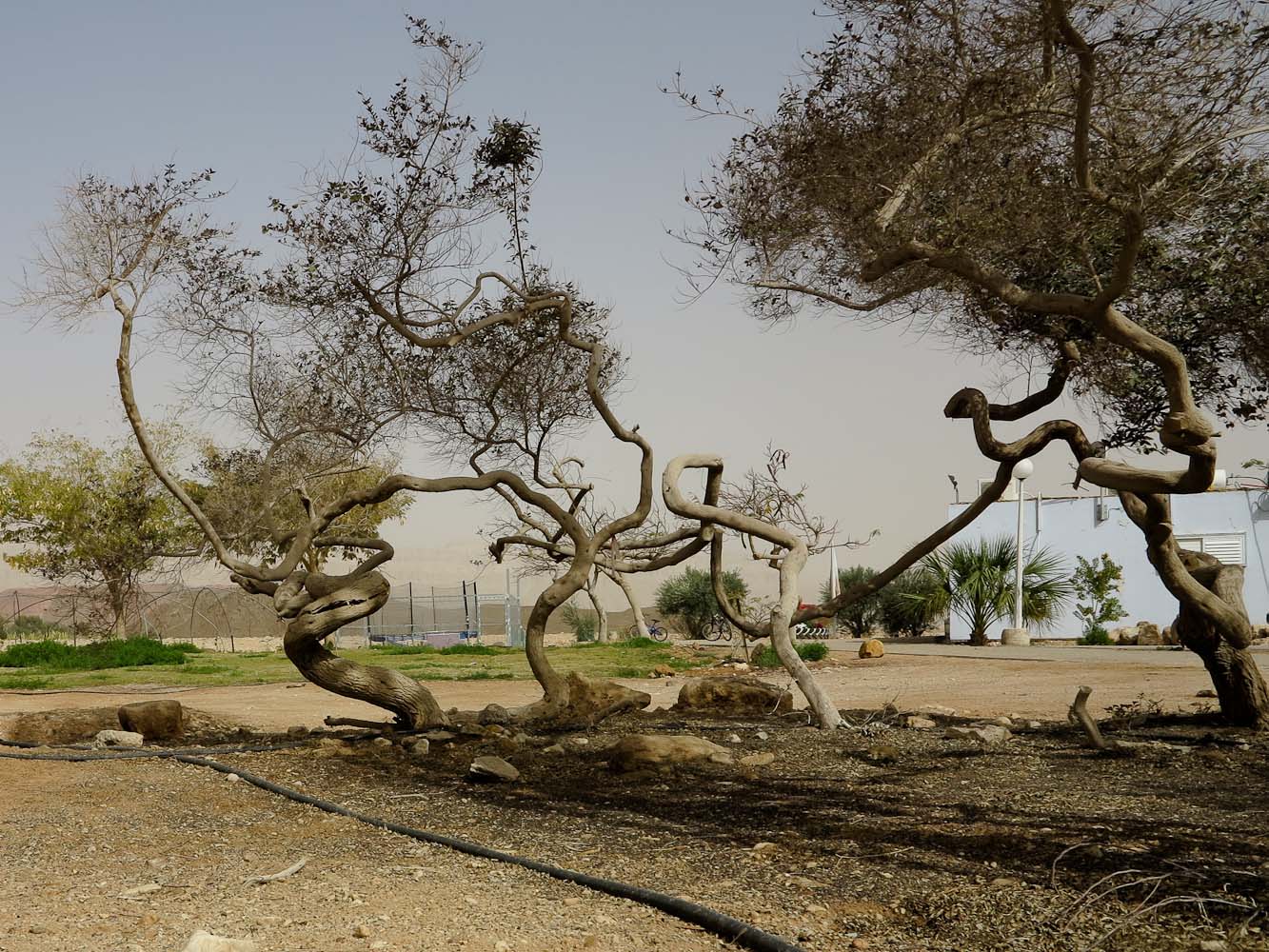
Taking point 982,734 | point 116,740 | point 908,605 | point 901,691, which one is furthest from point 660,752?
point 908,605

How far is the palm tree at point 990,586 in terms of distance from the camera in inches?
1026

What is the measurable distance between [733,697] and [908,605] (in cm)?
1986

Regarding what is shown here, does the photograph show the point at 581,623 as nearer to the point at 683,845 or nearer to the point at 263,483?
the point at 263,483

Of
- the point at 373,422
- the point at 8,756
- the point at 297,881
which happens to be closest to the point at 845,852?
the point at 297,881

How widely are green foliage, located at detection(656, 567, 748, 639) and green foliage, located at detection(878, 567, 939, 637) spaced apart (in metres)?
3.71

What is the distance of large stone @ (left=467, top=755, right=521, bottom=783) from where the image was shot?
6.98 meters

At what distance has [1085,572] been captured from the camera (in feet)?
88.0

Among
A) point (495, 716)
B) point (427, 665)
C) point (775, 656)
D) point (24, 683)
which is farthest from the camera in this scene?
point (427, 665)

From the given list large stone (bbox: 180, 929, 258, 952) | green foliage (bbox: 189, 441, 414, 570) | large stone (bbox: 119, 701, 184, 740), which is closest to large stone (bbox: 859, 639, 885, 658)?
green foliage (bbox: 189, 441, 414, 570)

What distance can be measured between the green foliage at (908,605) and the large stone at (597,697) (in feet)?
56.4

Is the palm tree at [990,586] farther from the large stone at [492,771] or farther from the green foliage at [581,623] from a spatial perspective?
the large stone at [492,771]

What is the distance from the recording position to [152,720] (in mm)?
9508

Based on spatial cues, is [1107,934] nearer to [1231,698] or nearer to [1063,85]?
[1063,85]

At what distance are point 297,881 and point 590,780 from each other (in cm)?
256
